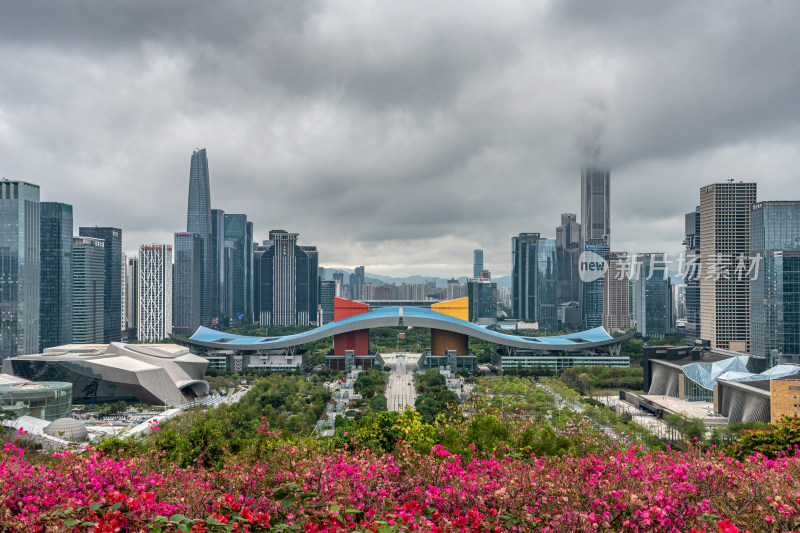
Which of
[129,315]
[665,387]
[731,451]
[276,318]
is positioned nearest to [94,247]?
[129,315]

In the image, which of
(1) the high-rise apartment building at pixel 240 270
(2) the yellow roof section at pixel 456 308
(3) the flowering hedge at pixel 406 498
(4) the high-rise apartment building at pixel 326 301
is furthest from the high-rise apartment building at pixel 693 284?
(1) the high-rise apartment building at pixel 240 270

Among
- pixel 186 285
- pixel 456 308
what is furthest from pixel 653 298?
Answer: pixel 186 285

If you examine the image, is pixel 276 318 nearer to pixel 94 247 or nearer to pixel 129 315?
pixel 129 315

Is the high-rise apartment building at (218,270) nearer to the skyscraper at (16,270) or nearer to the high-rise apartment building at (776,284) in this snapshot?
the skyscraper at (16,270)

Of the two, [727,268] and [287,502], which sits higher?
[727,268]

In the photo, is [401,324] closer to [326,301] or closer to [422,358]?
[422,358]

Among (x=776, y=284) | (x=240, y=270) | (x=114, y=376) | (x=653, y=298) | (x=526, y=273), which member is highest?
(x=240, y=270)

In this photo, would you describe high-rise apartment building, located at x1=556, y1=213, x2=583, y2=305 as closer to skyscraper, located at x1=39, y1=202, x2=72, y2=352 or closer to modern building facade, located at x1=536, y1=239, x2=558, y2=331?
modern building facade, located at x1=536, y1=239, x2=558, y2=331
